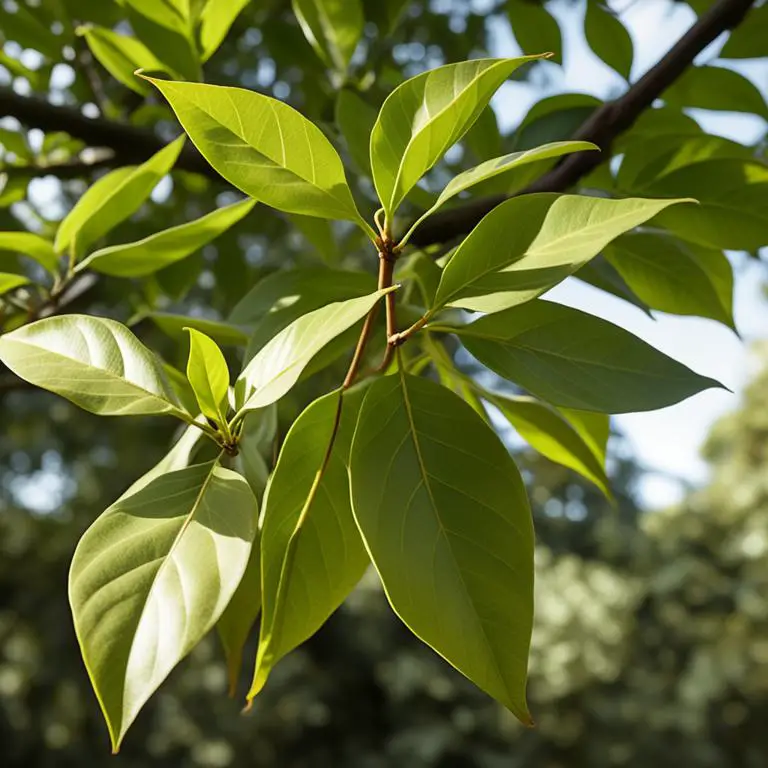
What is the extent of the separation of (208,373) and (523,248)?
0.46 feet

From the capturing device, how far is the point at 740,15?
57 cm

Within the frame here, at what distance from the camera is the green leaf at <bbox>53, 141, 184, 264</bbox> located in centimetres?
54

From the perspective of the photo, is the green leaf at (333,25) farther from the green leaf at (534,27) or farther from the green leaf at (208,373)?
the green leaf at (208,373)

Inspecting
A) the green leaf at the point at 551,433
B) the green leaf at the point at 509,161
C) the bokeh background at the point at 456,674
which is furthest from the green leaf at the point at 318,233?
the bokeh background at the point at 456,674

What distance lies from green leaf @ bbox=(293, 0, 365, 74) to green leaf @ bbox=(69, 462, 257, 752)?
0.48 m

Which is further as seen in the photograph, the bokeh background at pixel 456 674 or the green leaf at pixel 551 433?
the bokeh background at pixel 456 674

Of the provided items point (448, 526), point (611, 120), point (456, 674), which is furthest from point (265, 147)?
point (456, 674)

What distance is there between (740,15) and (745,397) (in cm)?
1121

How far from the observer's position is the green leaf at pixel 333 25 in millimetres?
705

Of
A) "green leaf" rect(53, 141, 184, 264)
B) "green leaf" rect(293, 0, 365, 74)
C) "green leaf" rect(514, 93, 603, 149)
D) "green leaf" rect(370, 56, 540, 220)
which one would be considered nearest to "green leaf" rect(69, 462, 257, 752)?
"green leaf" rect(370, 56, 540, 220)

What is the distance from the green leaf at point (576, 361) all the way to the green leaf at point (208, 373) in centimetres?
10

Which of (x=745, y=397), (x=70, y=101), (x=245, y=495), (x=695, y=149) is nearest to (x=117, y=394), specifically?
(x=245, y=495)

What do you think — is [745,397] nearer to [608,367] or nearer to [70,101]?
[70,101]

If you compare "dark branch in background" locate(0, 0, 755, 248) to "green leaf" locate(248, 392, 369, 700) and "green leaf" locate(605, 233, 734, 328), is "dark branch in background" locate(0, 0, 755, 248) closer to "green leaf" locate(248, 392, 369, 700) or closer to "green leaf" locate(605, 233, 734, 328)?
"green leaf" locate(605, 233, 734, 328)
